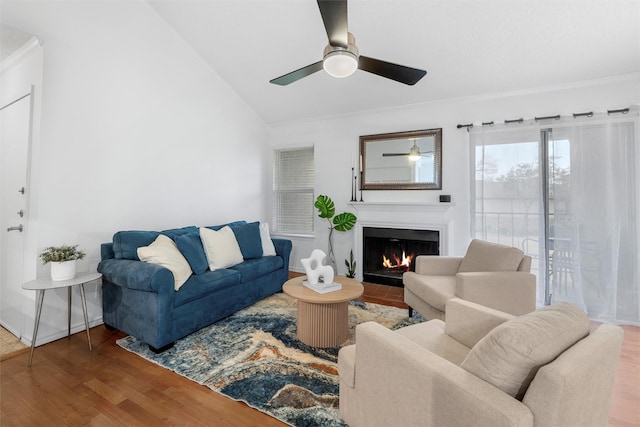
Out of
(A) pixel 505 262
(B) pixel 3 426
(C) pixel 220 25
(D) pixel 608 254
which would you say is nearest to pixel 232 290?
(B) pixel 3 426

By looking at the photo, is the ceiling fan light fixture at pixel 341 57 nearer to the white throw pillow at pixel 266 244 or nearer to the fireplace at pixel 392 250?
the white throw pillow at pixel 266 244

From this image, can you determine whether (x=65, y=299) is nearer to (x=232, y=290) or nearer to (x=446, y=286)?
(x=232, y=290)

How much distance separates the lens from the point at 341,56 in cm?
195

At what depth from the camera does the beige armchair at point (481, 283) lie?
93.0 inches

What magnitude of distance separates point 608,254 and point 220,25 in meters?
4.95

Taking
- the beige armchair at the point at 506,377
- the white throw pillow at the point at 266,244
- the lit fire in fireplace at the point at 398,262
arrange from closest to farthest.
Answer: the beige armchair at the point at 506,377 < the white throw pillow at the point at 266,244 < the lit fire in fireplace at the point at 398,262

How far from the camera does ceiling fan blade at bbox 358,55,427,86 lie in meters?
2.20

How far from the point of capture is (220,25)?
3309 millimetres

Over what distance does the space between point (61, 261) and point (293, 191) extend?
11.0 ft

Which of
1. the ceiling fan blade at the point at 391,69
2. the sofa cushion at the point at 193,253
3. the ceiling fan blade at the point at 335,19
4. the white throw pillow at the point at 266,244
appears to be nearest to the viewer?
the ceiling fan blade at the point at 335,19

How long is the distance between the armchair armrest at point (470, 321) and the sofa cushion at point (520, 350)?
1.62 feet

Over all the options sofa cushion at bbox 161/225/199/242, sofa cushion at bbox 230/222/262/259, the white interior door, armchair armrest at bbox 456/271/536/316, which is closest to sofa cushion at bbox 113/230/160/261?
sofa cushion at bbox 161/225/199/242

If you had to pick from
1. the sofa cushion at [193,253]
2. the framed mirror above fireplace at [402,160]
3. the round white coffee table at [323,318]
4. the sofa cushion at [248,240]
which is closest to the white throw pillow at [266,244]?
the sofa cushion at [248,240]

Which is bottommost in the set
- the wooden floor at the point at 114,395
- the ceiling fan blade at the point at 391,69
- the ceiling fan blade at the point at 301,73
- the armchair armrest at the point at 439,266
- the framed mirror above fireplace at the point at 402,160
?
the wooden floor at the point at 114,395
